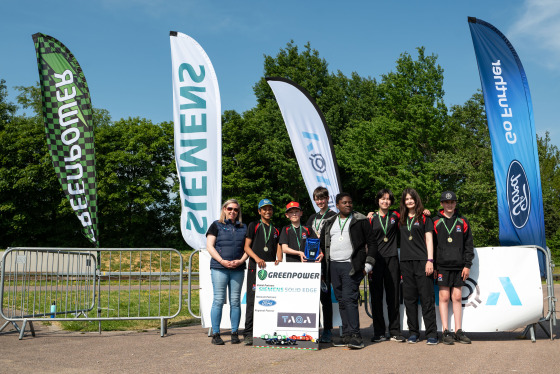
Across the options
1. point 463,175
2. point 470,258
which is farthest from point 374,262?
point 463,175

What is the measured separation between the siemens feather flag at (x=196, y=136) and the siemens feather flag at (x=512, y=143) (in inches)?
183

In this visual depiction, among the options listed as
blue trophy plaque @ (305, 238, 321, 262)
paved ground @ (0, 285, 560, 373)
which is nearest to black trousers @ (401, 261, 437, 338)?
paved ground @ (0, 285, 560, 373)

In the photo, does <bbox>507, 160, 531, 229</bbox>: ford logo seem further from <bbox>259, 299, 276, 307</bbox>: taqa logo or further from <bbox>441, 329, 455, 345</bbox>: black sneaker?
<bbox>259, 299, 276, 307</bbox>: taqa logo

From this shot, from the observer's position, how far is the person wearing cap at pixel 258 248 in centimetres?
705

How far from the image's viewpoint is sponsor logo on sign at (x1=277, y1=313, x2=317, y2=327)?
6660 mm

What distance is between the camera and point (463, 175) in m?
33.4

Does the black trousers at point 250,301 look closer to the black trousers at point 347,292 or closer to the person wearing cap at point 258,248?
the person wearing cap at point 258,248

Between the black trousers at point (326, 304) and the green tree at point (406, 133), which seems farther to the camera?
the green tree at point (406, 133)

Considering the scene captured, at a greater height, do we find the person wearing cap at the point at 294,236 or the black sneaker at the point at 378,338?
the person wearing cap at the point at 294,236

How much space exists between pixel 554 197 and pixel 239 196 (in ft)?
75.4

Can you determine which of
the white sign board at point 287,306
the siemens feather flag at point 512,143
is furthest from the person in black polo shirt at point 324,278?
the siemens feather flag at point 512,143

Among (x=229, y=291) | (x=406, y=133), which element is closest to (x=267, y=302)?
(x=229, y=291)

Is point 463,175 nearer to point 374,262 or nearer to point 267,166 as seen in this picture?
point 267,166

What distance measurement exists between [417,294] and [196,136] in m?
4.57
